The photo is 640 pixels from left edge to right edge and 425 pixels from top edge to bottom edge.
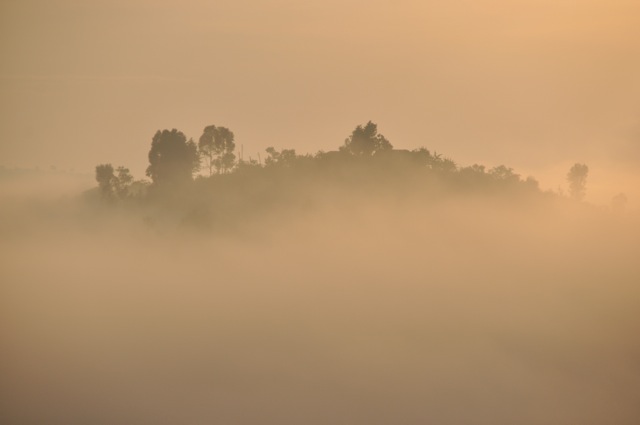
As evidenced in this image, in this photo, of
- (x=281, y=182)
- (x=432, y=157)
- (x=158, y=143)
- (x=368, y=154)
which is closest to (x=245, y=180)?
(x=281, y=182)

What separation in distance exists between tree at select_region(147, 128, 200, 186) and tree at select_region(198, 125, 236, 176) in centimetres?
362

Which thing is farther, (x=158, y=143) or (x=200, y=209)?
(x=200, y=209)

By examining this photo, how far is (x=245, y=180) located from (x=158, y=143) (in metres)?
25.4

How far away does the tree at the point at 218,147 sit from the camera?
7475 inches

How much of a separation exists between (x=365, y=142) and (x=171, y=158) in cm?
5247

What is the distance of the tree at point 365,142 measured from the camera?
165 metres

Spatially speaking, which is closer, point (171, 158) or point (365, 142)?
point (365, 142)

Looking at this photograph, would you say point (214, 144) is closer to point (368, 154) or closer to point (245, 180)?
point (245, 180)

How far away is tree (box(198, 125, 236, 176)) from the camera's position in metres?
190

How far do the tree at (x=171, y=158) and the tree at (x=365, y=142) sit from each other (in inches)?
1620

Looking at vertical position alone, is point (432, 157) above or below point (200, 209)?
above

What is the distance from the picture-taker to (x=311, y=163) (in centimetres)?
18512

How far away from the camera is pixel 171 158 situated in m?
184

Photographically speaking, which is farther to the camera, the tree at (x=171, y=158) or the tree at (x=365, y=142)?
the tree at (x=171, y=158)
